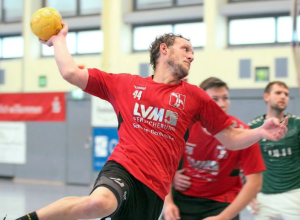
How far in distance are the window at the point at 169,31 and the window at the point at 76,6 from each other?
1275mm

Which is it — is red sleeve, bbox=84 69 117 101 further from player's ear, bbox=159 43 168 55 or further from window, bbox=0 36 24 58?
window, bbox=0 36 24 58

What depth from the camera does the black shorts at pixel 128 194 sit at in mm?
2855

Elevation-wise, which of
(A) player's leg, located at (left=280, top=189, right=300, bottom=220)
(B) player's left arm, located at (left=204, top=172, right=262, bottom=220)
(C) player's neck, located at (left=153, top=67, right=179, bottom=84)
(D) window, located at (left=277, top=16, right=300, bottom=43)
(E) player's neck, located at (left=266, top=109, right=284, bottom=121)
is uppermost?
(D) window, located at (left=277, top=16, right=300, bottom=43)

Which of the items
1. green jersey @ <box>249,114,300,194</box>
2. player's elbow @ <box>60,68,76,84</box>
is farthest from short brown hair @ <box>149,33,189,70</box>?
green jersey @ <box>249,114,300,194</box>

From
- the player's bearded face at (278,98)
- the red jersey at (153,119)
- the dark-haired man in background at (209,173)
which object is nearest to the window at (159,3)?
the player's bearded face at (278,98)

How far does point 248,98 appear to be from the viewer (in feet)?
35.1

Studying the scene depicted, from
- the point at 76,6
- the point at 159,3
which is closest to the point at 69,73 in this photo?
the point at 159,3

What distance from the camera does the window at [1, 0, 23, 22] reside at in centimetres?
1388

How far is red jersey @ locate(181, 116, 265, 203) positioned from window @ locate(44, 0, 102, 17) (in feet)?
31.2

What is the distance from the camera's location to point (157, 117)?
312 cm

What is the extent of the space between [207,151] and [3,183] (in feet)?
33.8

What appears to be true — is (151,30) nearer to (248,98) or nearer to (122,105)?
(248,98)

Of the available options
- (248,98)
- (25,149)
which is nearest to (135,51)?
(248,98)

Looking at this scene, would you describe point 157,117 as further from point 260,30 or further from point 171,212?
point 260,30
